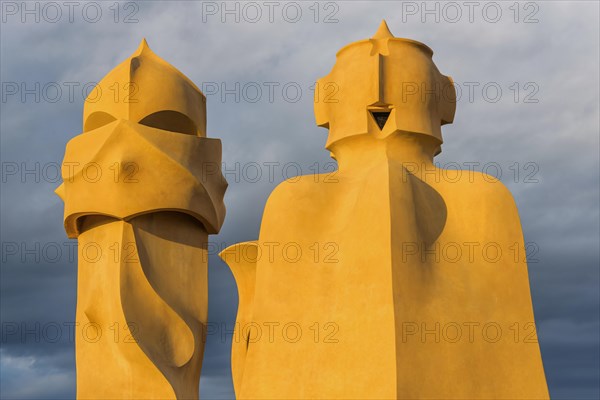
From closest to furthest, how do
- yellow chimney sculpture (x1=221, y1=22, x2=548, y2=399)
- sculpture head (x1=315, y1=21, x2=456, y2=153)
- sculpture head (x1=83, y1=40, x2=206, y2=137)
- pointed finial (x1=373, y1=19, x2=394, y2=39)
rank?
1. yellow chimney sculpture (x1=221, y1=22, x2=548, y2=399)
2. sculpture head (x1=315, y1=21, x2=456, y2=153)
3. pointed finial (x1=373, y1=19, x2=394, y2=39)
4. sculpture head (x1=83, y1=40, x2=206, y2=137)

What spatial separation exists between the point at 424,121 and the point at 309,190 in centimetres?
175

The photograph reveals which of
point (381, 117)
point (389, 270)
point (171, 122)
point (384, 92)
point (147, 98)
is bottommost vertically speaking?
point (389, 270)

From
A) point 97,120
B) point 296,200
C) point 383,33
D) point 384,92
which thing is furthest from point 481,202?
point 97,120

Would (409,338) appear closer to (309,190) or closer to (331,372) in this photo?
(331,372)

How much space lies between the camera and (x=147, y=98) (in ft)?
49.0

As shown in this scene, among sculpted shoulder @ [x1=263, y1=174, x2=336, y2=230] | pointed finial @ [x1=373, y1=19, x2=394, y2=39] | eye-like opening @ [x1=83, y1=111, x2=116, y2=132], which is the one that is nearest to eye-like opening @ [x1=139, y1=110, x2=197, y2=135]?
eye-like opening @ [x1=83, y1=111, x2=116, y2=132]

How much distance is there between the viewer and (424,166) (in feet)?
43.2

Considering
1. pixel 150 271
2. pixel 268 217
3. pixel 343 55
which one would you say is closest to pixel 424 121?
pixel 343 55

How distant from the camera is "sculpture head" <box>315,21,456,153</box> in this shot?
1299 cm

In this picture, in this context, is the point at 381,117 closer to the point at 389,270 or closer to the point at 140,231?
the point at 389,270

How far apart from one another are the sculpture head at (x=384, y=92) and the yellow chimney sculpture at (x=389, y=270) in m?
0.02

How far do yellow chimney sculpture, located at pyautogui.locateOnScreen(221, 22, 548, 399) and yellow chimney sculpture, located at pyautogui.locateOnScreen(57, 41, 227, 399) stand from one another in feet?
7.33

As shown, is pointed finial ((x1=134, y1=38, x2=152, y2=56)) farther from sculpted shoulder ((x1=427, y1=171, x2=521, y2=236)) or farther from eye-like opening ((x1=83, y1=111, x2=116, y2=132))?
sculpted shoulder ((x1=427, y1=171, x2=521, y2=236))

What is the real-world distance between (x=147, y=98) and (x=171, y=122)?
0.61 meters
